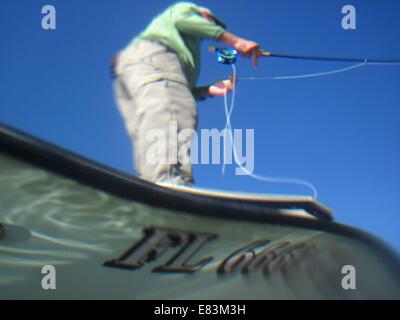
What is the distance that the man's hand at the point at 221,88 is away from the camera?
1.44 meters

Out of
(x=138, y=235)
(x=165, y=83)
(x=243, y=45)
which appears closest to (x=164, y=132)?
(x=165, y=83)

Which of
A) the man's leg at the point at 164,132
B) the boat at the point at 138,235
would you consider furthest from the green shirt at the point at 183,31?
the boat at the point at 138,235

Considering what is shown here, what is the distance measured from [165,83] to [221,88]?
342 millimetres

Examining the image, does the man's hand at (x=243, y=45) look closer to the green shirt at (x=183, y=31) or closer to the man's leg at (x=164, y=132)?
the green shirt at (x=183, y=31)

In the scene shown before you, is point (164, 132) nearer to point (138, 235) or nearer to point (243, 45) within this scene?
point (138, 235)

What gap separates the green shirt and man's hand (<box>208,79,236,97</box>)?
16 centimetres

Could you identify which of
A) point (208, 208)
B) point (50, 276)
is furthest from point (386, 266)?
point (50, 276)

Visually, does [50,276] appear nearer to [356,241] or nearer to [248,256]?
[248,256]

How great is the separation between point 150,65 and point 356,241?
945 mm

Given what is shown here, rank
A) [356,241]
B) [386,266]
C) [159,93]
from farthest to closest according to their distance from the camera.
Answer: [386,266], [356,241], [159,93]

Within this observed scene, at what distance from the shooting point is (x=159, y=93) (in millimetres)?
1155

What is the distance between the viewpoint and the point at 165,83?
1177mm

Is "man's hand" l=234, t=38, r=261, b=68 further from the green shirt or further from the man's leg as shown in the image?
the man's leg

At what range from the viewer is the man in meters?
1.11
